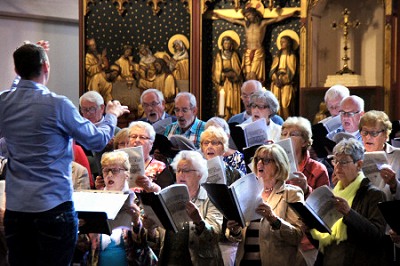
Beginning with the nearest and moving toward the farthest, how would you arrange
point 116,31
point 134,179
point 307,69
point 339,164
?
point 339,164 < point 134,179 < point 307,69 < point 116,31

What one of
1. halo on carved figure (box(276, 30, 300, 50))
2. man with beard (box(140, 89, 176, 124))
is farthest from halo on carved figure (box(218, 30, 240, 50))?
man with beard (box(140, 89, 176, 124))

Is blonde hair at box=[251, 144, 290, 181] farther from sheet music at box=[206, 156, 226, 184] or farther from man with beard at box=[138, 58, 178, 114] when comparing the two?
man with beard at box=[138, 58, 178, 114]

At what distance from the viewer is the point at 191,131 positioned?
324 inches

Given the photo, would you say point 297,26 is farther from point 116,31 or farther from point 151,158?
point 151,158

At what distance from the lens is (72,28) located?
14383mm

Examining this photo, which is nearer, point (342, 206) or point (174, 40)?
point (342, 206)

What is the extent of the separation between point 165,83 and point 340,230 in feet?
21.8

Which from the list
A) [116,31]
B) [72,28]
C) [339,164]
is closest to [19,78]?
[339,164]

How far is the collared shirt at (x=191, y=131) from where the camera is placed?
26.7 feet

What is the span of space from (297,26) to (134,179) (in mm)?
5774

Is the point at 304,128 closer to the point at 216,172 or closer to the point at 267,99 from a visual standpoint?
the point at 216,172

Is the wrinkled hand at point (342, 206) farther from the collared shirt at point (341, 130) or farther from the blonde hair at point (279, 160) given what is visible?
the collared shirt at point (341, 130)

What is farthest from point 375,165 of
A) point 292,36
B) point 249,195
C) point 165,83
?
point 165,83

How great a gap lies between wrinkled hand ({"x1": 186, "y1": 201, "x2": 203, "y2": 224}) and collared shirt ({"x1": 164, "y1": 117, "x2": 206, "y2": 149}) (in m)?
2.38
